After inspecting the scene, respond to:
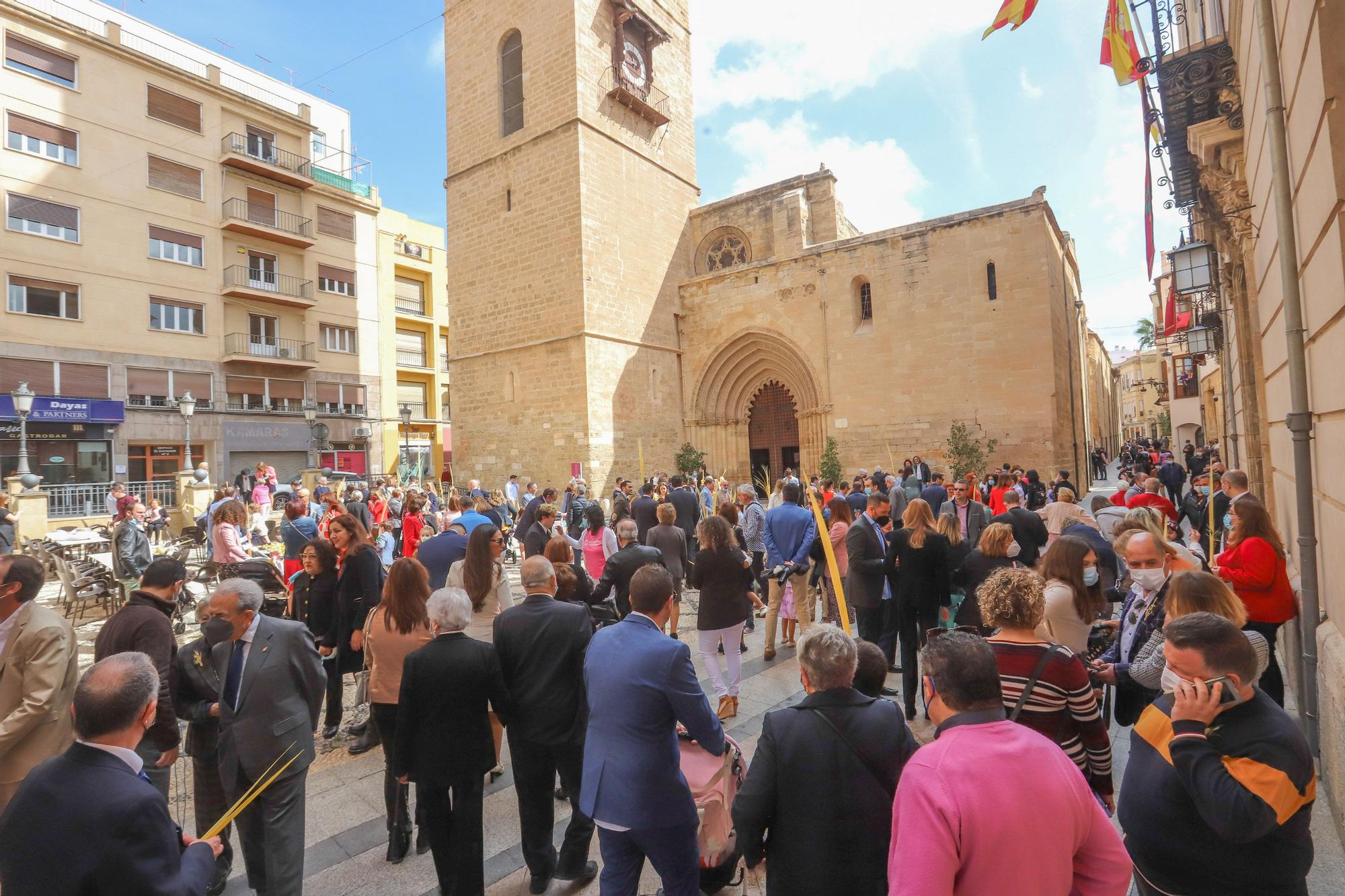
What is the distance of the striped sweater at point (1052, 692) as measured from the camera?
209cm

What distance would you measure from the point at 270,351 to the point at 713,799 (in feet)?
77.4

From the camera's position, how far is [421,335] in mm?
29906

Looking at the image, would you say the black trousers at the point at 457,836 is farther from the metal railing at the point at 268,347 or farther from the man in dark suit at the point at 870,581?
the metal railing at the point at 268,347

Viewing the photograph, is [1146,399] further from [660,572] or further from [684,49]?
[660,572]

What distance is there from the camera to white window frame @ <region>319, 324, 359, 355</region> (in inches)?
911

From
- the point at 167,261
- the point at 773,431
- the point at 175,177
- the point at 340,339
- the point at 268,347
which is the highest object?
the point at 175,177

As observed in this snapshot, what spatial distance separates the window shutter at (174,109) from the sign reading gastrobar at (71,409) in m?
8.73

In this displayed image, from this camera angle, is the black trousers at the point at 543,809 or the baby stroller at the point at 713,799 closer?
the baby stroller at the point at 713,799

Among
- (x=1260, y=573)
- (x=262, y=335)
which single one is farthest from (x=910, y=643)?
(x=262, y=335)

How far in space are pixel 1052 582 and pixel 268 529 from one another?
1266 centimetres

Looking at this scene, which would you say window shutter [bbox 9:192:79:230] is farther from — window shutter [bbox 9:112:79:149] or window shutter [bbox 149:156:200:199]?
window shutter [bbox 149:156:200:199]

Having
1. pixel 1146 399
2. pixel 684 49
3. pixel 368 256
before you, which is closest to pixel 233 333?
pixel 368 256

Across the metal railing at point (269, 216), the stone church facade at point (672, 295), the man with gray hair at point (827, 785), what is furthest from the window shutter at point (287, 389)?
the man with gray hair at point (827, 785)

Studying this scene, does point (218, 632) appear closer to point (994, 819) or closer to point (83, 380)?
point (994, 819)
